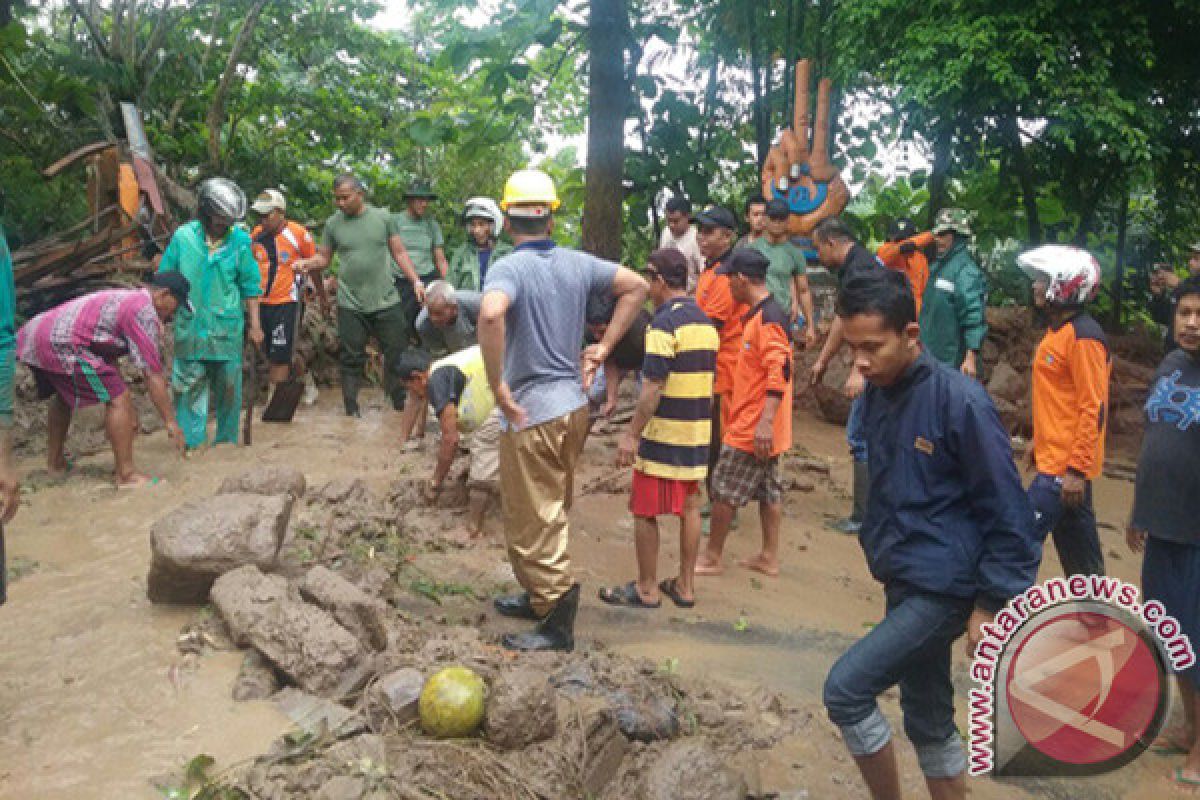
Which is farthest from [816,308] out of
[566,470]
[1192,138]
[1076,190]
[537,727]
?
[537,727]

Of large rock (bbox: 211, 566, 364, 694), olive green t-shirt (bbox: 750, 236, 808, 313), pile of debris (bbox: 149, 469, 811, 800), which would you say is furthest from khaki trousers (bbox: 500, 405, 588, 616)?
olive green t-shirt (bbox: 750, 236, 808, 313)

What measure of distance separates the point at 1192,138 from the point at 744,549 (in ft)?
28.3

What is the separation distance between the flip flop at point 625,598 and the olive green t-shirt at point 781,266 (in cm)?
302

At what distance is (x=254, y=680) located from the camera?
311cm

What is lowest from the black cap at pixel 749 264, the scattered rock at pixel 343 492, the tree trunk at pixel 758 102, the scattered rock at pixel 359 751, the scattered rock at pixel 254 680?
the scattered rock at pixel 343 492

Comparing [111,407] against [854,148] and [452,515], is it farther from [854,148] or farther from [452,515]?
[854,148]

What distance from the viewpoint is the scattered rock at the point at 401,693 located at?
2.96 meters

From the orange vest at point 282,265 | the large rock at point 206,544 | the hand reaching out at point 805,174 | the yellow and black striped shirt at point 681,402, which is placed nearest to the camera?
the large rock at point 206,544

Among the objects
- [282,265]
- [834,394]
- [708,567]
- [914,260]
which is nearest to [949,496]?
[708,567]

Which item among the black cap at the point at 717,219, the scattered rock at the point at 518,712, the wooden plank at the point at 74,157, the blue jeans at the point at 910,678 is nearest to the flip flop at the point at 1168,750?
the blue jeans at the point at 910,678

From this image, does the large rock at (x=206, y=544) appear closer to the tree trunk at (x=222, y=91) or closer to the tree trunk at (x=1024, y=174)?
the tree trunk at (x=222, y=91)

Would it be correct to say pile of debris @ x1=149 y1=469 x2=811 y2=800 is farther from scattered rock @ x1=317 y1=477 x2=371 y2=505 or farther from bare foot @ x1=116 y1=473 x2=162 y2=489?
bare foot @ x1=116 y1=473 x2=162 y2=489

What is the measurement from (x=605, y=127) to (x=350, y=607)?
5143 millimetres

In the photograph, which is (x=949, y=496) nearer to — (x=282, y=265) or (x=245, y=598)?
(x=245, y=598)
